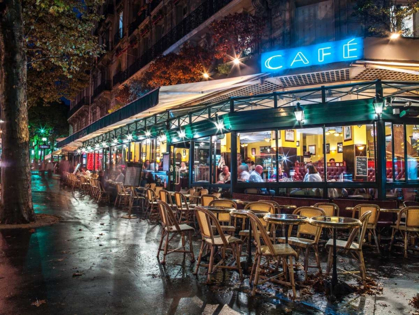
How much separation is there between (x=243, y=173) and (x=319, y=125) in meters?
2.98

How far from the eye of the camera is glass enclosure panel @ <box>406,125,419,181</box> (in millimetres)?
9875

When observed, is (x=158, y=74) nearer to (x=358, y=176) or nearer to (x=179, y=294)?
(x=358, y=176)

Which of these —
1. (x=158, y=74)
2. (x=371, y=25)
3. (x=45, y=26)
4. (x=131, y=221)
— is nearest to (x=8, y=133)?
(x=131, y=221)

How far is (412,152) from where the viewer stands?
10.1 metres

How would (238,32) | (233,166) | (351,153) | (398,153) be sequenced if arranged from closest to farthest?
(398,153) → (351,153) → (233,166) → (238,32)

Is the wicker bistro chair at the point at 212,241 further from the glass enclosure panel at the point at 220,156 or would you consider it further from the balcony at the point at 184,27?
the balcony at the point at 184,27

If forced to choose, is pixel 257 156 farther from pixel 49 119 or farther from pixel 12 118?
pixel 49 119

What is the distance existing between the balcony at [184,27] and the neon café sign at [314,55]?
22.0ft

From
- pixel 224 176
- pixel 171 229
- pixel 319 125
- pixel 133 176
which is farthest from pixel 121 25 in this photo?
pixel 171 229

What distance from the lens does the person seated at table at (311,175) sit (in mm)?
9641

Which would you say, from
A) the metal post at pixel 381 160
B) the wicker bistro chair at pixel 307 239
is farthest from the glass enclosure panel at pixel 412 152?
the wicker bistro chair at pixel 307 239

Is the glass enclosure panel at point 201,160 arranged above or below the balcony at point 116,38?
below

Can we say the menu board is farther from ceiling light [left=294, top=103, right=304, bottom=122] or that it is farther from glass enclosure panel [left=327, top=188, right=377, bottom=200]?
glass enclosure panel [left=327, top=188, right=377, bottom=200]

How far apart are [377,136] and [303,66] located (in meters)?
3.37
